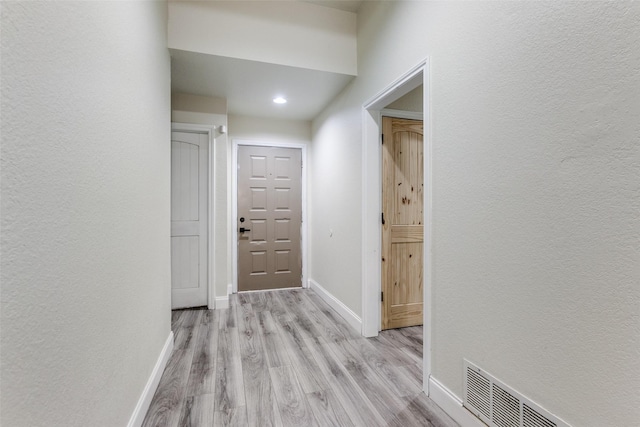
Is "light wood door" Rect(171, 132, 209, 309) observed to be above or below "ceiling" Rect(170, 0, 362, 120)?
below

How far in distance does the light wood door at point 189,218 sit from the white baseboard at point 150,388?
115cm

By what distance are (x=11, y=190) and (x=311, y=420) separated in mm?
1647

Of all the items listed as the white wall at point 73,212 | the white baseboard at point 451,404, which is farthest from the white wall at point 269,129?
the white baseboard at point 451,404

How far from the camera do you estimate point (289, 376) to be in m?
2.03

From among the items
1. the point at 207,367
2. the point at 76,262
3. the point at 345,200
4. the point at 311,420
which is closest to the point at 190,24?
the point at 345,200

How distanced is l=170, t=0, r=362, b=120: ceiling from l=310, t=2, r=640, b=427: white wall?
3.81 feet

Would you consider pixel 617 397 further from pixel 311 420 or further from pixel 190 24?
pixel 190 24

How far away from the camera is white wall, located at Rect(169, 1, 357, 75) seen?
7.97ft

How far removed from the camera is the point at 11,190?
0.65m

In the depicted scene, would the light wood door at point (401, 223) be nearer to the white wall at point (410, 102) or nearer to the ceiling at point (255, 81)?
the white wall at point (410, 102)

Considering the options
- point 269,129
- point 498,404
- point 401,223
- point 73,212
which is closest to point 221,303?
point 401,223

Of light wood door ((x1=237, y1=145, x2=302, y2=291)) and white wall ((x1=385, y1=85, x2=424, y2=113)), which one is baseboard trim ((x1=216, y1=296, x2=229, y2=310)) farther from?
white wall ((x1=385, y1=85, x2=424, y2=113))

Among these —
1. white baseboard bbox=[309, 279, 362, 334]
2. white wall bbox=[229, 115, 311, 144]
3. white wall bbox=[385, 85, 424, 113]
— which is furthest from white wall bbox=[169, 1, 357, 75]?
white baseboard bbox=[309, 279, 362, 334]

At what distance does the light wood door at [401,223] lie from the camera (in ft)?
9.07
